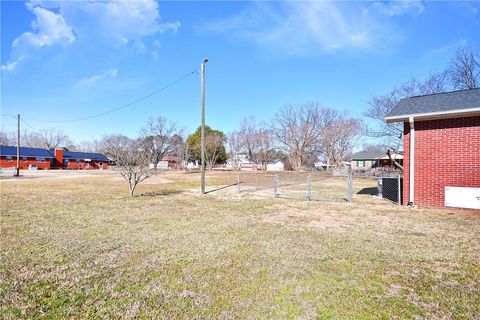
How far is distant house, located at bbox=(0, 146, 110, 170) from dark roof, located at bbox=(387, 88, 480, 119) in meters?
63.6

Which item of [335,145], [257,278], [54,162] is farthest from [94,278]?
[54,162]

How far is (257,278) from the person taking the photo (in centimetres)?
337

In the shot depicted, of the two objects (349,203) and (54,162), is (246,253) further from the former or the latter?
(54,162)

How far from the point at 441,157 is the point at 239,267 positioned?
8.57 metres

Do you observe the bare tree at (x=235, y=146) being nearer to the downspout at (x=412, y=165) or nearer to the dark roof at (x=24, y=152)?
the dark roof at (x=24, y=152)

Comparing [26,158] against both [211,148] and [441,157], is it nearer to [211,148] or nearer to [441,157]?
[211,148]

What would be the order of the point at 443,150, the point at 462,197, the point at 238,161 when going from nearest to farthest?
the point at 462,197 → the point at 443,150 → the point at 238,161

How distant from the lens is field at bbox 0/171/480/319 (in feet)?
8.76

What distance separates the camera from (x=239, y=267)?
3727 millimetres

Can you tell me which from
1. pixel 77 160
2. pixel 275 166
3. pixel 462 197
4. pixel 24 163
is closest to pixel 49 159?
pixel 24 163

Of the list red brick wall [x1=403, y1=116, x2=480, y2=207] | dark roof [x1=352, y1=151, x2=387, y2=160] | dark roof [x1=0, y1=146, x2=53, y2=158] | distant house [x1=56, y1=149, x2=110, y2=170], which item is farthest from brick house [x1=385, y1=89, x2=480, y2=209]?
distant house [x1=56, y1=149, x2=110, y2=170]

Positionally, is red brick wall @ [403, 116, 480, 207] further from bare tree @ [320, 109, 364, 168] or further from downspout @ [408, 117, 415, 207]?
bare tree @ [320, 109, 364, 168]

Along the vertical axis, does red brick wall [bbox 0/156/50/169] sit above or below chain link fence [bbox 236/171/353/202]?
above

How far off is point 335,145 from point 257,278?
50.4 m
